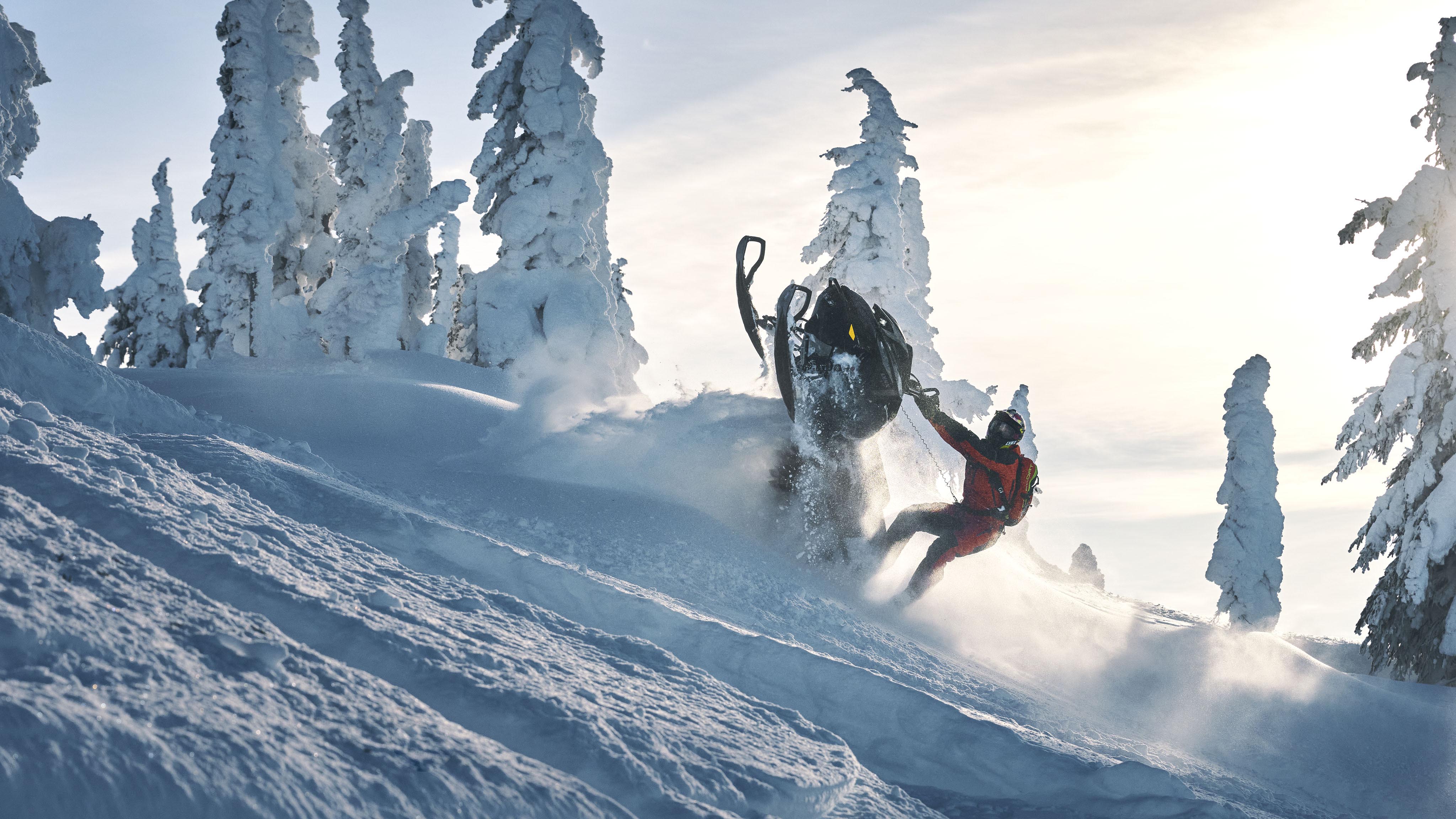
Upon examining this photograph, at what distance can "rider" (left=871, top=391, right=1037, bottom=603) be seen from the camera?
26.9 ft

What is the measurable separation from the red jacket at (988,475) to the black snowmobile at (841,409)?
663 millimetres

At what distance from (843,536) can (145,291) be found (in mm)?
27659

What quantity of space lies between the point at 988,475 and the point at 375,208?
20.7m

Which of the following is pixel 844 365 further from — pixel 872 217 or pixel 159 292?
pixel 159 292

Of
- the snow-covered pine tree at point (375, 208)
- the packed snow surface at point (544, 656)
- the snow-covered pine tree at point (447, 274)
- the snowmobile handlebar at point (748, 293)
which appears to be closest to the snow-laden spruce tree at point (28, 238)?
the packed snow surface at point (544, 656)

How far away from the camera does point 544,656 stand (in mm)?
3629

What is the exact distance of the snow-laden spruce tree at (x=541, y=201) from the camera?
68.1 ft

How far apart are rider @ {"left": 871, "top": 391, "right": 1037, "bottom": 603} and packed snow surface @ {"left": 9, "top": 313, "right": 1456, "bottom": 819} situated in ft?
1.31

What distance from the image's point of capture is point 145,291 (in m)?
27.6

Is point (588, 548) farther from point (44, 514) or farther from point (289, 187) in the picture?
point (289, 187)

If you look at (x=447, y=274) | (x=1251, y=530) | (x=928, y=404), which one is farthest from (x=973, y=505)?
(x=447, y=274)

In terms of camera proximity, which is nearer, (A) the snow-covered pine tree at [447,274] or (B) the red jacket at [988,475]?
(B) the red jacket at [988,475]

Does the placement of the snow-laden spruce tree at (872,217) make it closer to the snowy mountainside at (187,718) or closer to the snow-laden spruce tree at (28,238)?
the snow-laden spruce tree at (28,238)

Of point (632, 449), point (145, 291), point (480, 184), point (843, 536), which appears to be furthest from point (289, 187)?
point (843, 536)
